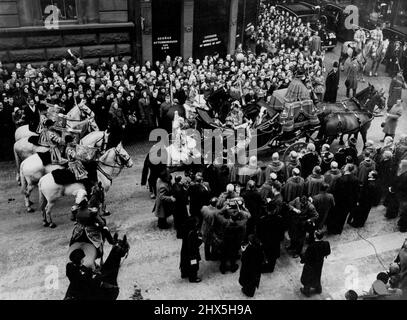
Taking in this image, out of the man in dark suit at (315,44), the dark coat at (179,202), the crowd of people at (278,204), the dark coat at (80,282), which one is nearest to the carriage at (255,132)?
the crowd of people at (278,204)

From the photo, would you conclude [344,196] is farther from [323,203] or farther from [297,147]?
[297,147]

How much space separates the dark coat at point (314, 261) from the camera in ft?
32.6

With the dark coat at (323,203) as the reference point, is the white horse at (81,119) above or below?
above

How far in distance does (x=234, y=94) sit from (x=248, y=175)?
408 centimetres

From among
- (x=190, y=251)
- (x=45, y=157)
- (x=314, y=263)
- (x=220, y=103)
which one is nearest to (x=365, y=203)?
(x=314, y=263)

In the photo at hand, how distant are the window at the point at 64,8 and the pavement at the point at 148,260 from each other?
775 cm

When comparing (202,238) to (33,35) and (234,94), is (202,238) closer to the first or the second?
(234,94)

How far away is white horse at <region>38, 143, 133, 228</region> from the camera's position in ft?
38.5

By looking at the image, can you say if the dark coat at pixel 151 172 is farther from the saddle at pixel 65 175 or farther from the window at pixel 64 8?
the window at pixel 64 8

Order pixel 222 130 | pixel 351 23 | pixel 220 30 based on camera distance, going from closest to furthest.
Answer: pixel 222 130 → pixel 220 30 → pixel 351 23

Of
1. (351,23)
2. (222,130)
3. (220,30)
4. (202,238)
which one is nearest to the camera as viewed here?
(202,238)

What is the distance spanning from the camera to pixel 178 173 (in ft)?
48.8
